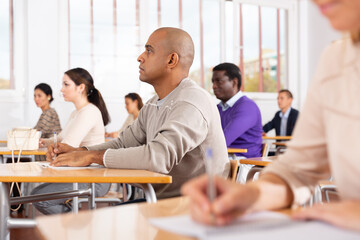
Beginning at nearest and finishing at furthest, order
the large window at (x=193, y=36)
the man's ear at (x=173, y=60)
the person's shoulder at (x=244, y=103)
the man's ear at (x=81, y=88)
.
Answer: the man's ear at (x=173, y=60), the man's ear at (x=81, y=88), the person's shoulder at (x=244, y=103), the large window at (x=193, y=36)

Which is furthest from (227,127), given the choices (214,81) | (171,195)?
(171,195)

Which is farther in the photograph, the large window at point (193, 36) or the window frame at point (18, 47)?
the large window at point (193, 36)

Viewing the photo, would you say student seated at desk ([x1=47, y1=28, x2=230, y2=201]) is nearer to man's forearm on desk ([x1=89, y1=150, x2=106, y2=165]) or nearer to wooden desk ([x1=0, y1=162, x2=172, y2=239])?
man's forearm on desk ([x1=89, y1=150, x2=106, y2=165])

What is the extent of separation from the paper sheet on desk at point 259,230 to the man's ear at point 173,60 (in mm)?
1484

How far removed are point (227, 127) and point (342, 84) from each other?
280cm

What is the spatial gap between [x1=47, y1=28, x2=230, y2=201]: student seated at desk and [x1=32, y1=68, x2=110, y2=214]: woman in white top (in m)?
0.74

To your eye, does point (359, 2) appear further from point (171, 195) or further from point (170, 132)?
point (171, 195)

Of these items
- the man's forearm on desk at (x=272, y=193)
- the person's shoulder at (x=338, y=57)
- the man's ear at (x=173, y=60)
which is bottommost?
the man's forearm on desk at (x=272, y=193)

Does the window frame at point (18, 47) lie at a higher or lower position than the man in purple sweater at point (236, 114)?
higher

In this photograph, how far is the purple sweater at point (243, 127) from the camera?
11.7 ft

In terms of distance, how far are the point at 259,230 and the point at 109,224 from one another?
26 cm

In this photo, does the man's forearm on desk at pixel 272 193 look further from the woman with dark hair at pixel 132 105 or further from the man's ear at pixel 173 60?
the woman with dark hair at pixel 132 105

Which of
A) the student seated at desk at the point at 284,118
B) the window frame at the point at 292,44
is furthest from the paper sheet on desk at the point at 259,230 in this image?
the window frame at the point at 292,44

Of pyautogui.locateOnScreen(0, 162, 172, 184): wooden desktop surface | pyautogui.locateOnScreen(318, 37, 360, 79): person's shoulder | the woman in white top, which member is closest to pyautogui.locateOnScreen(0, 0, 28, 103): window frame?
the woman in white top
